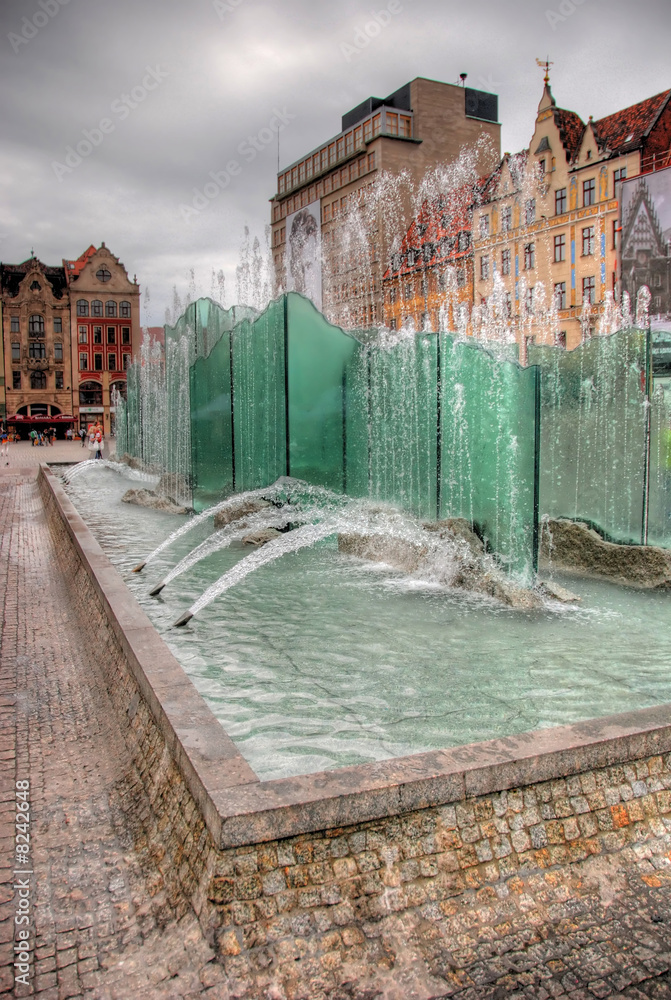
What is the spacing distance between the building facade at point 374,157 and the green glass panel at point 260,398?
119ft

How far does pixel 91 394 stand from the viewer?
63781 mm

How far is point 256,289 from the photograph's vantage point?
78.6 ft

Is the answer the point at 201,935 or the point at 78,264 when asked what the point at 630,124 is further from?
the point at 78,264

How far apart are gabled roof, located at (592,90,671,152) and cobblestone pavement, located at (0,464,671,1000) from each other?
32658mm

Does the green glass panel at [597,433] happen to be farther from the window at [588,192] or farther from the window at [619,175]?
the window at [588,192]

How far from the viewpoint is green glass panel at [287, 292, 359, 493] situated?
11844 millimetres

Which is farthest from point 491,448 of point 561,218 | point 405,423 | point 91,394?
point 91,394

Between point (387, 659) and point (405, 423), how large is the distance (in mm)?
5657

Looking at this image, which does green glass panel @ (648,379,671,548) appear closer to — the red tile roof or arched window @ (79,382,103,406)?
the red tile roof

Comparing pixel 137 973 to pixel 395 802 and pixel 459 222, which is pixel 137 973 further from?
pixel 459 222

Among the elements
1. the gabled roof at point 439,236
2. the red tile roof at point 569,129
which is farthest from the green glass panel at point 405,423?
the gabled roof at point 439,236

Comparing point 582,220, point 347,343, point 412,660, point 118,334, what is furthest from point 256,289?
point 118,334

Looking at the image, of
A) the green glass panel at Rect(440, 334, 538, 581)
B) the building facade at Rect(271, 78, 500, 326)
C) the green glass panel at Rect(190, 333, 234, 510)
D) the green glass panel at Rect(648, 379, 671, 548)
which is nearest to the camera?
the green glass panel at Rect(440, 334, 538, 581)

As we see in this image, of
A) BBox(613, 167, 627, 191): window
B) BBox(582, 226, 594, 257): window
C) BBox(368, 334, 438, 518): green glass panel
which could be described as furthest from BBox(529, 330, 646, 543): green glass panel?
BBox(613, 167, 627, 191): window
